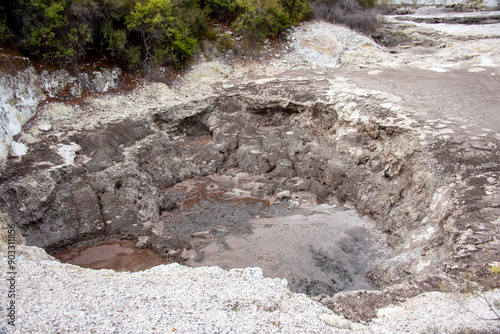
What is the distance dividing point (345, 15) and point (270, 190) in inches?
412

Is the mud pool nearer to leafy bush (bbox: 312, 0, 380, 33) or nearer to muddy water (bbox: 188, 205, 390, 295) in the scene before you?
muddy water (bbox: 188, 205, 390, 295)

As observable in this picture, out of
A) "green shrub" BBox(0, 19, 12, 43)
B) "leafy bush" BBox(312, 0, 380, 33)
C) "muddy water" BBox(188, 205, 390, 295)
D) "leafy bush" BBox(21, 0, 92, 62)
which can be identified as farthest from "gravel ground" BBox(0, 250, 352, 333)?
"leafy bush" BBox(312, 0, 380, 33)

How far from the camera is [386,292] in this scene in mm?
4594

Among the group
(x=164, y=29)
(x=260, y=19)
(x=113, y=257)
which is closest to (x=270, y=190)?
(x=113, y=257)

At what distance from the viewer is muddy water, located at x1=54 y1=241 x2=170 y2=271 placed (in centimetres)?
676

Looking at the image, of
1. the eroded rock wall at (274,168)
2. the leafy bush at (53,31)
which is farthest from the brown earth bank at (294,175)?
the leafy bush at (53,31)

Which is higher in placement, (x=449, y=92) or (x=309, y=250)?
(x=449, y=92)

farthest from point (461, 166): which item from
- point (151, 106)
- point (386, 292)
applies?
point (151, 106)

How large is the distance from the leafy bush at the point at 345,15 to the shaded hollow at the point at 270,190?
231 inches

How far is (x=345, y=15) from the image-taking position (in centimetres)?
1506

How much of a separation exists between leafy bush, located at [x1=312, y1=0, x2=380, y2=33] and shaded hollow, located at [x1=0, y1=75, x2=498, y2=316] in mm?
5865

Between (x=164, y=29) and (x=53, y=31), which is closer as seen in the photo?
(x=53, y=31)

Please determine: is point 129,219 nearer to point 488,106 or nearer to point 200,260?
point 200,260

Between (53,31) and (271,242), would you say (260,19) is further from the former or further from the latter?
(271,242)
